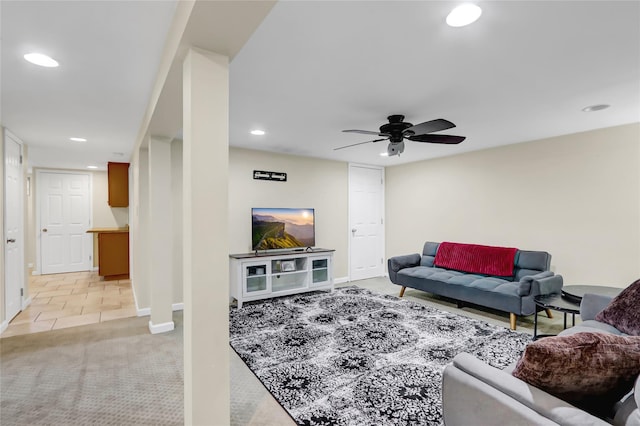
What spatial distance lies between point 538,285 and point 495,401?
271 cm

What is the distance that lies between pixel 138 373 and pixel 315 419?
60.7 inches

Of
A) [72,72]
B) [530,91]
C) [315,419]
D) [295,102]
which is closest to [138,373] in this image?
[315,419]

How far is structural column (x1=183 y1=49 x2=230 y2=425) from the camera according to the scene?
5.09 feet

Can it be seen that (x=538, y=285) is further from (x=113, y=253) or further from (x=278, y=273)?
(x=113, y=253)

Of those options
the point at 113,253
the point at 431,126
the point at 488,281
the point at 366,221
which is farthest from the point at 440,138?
the point at 113,253

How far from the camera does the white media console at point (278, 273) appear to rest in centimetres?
439

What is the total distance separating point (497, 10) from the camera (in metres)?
1.59

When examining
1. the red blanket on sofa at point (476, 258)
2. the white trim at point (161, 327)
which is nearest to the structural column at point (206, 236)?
the white trim at point (161, 327)

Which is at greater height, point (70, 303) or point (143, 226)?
point (143, 226)

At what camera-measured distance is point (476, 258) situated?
4648 millimetres

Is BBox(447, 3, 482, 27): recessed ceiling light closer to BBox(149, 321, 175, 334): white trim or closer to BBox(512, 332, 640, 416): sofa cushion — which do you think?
BBox(512, 332, 640, 416): sofa cushion

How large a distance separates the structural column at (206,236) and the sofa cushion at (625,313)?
2.71 m

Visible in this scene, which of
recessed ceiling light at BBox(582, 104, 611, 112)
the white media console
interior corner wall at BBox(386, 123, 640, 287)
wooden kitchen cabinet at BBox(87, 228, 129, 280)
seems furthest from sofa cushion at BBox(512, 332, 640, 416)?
wooden kitchen cabinet at BBox(87, 228, 129, 280)

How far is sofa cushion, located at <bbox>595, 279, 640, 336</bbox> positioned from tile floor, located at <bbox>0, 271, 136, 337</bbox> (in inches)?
193
